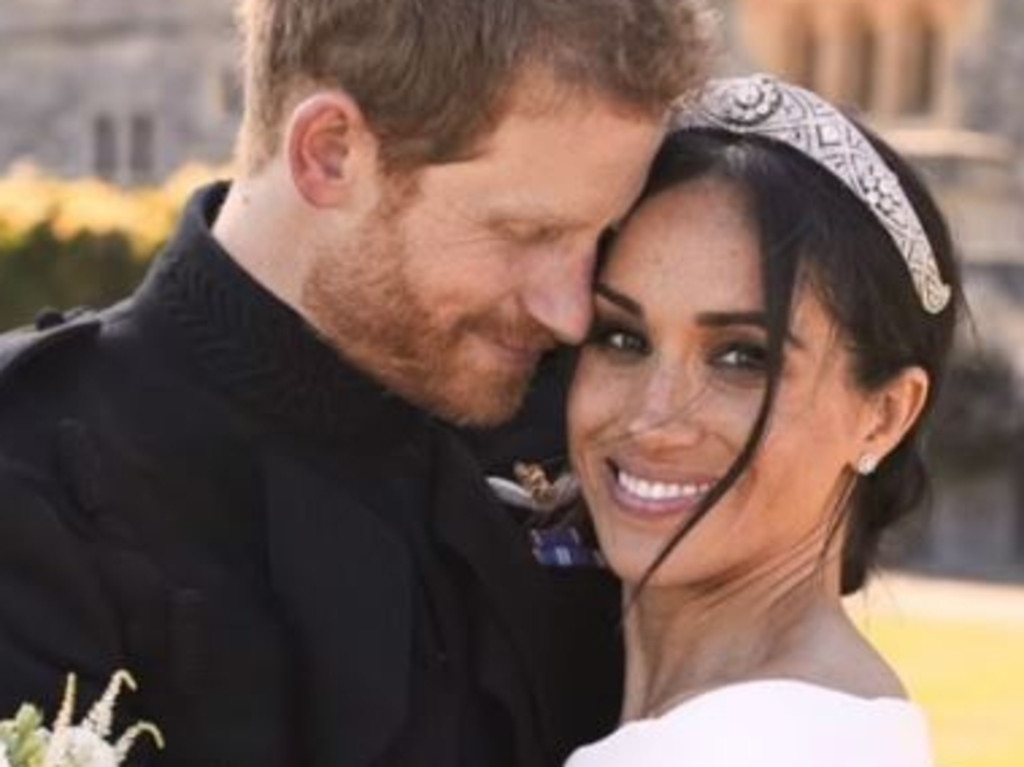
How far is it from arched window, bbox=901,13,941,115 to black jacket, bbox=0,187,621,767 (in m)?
22.8

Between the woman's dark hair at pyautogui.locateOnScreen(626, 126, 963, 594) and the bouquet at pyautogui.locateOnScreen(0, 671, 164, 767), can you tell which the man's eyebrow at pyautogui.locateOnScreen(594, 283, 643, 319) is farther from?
the bouquet at pyautogui.locateOnScreen(0, 671, 164, 767)

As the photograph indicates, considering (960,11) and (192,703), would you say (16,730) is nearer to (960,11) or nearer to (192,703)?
(192,703)

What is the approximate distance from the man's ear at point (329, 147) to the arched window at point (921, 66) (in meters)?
23.0

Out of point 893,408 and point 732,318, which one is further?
point 893,408

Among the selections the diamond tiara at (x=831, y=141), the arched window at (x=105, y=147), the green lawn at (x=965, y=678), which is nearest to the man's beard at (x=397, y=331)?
the diamond tiara at (x=831, y=141)

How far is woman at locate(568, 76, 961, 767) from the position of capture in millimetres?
3418

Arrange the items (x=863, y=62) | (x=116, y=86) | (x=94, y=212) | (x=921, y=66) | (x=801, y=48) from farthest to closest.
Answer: (x=116, y=86) → (x=801, y=48) → (x=863, y=62) → (x=921, y=66) → (x=94, y=212)

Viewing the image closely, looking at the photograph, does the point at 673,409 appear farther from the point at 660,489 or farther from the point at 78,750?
the point at 78,750

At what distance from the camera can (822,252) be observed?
11.3ft

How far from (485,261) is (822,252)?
16.6 inches

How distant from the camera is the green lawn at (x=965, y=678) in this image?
10148 mm

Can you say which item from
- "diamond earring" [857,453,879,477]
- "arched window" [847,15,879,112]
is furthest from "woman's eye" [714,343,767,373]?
"arched window" [847,15,879,112]

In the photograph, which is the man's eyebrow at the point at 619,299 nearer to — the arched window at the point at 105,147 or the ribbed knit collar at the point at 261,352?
the ribbed knit collar at the point at 261,352

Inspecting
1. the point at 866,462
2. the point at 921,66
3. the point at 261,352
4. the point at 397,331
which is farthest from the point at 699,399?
the point at 921,66
